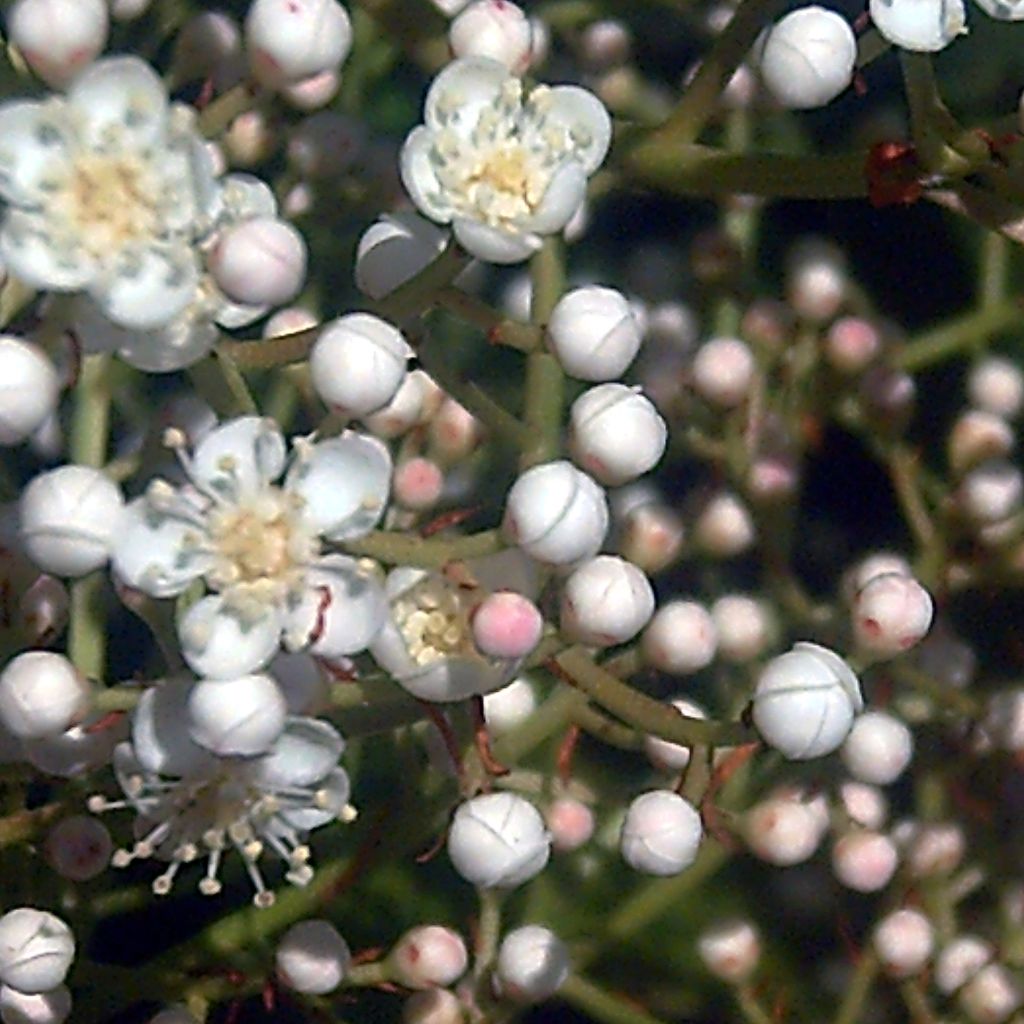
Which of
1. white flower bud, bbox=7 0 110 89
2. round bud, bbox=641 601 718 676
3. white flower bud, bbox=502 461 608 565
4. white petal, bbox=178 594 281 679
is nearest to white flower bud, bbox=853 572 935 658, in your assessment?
round bud, bbox=641 601 718 676

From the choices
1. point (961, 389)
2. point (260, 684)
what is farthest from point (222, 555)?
point (961, 389)

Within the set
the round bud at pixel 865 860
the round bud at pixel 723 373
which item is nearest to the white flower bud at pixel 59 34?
the round bud at pixel 723 373

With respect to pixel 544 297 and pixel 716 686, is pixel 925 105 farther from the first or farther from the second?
pixel 716 686

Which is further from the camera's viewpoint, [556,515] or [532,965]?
[532,965]

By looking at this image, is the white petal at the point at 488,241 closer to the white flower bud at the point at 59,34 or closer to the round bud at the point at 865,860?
the white flower bud at the point at 59,34

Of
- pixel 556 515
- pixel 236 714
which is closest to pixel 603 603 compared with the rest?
pixel 556 515

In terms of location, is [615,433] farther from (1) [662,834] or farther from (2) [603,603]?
(1) [662,834]
